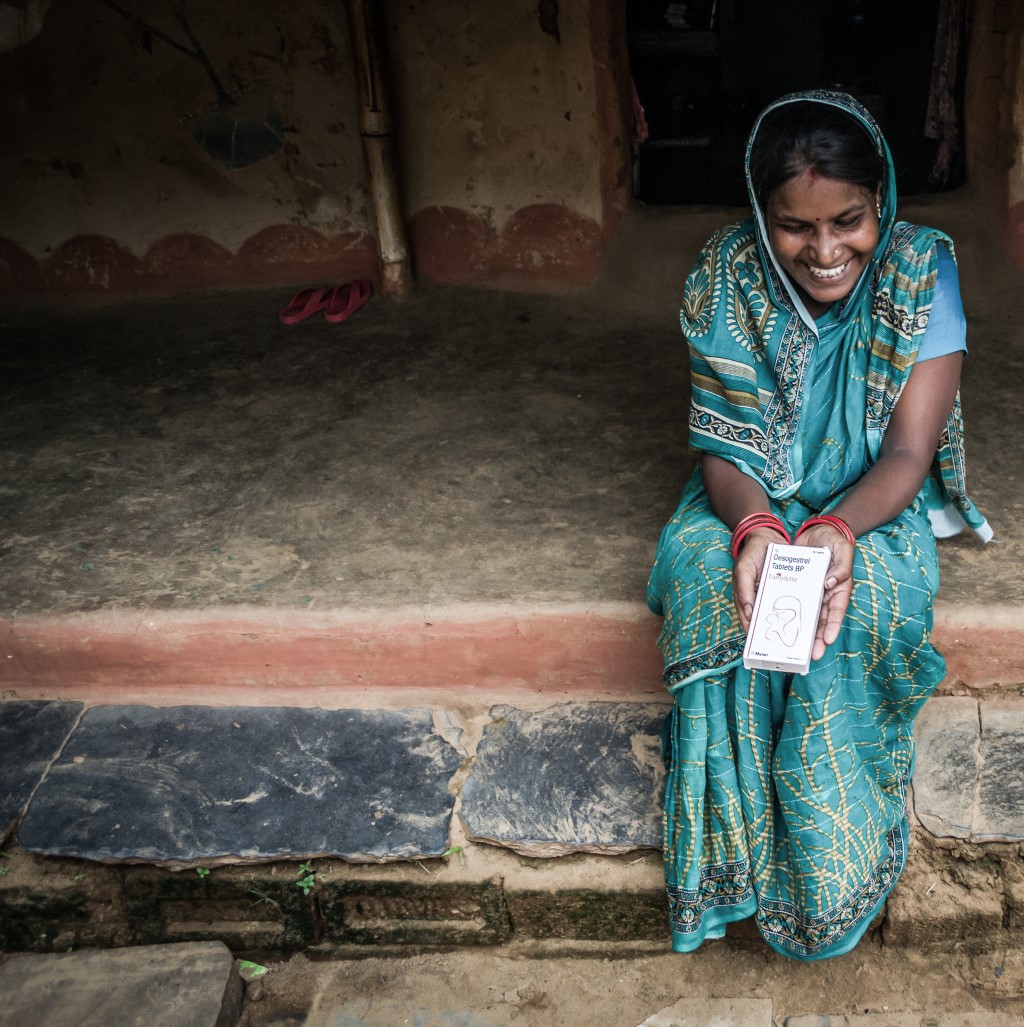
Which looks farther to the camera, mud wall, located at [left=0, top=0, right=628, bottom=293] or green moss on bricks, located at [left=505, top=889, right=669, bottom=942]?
mud wall, located at [left=0, top=0, right=628, bottom=293]

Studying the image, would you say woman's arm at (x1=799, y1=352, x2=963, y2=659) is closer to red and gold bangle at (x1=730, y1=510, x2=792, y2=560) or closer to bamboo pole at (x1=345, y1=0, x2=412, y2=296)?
red and gold bangle at (x1=730, y1=510, x2=792, y2=560)

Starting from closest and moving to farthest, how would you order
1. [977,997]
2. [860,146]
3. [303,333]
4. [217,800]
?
1. [860,146]
2. [977,997]
3. [217,800]
4. [303,333]

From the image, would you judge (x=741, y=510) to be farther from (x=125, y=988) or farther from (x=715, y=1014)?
(x=125, y=988)

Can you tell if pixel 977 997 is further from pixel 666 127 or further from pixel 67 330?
pixel 666 127

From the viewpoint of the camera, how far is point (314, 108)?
13.2ft

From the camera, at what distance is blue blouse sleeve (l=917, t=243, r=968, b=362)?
2113 millimetres

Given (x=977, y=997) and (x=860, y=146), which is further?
(x=977, y=997)

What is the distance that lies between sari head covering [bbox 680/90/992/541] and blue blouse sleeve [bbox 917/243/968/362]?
2 cm

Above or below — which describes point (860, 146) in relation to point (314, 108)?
above

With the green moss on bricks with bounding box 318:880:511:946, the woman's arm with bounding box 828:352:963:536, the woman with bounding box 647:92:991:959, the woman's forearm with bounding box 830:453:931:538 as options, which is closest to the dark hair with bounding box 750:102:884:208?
the woman with bounding box 647:92:991:959

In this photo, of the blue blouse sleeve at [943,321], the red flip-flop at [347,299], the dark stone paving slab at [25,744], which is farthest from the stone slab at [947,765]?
the red flip-flop at [347,299]

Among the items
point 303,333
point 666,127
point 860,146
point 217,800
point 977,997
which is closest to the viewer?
point 860,146

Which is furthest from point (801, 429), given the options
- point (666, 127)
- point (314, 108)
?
point (666, 127)

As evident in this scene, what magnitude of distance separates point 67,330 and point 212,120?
3.14ft
